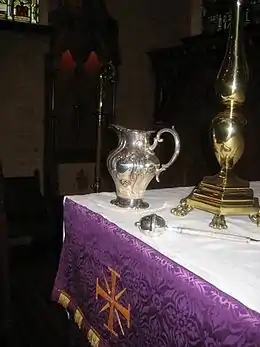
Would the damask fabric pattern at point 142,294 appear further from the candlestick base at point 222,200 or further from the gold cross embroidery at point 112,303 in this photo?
the candlestick base at point 222,200

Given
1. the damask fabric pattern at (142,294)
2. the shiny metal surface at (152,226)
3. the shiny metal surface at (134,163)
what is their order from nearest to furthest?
1. the damask fabric pattern at (142,294)
2. the shiny metal surface at (152,226)
3. the shiny metal surface at (134,163)

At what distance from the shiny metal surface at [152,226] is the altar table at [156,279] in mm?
17

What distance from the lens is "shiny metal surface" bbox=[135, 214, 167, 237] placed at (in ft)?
3.24

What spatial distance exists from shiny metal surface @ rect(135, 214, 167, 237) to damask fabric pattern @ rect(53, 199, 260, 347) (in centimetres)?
4

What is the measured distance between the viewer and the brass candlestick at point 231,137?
109 centimetres

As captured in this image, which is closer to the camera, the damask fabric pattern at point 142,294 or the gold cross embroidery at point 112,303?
the damask fabric pattern at point 142,294

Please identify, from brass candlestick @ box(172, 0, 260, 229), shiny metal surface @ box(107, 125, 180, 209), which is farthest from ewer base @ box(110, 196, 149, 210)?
brass candlestick @ box(172, 0, 260, 229)

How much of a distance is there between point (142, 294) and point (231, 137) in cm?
42

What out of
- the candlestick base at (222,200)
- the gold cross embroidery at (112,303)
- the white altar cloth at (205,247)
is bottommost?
the gold cross embroidery at (112,303)

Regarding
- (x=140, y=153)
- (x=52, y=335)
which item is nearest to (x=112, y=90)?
(x=52, y=335)

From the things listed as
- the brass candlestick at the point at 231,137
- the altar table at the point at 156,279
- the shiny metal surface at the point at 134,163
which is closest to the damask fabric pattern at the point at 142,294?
the altar table at the point at 156,279

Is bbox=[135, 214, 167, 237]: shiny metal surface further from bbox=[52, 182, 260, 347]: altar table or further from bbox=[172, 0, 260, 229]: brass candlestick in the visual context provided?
bbox=[172, 0, 260, 229]: brass candlestick

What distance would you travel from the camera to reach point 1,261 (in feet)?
5.87

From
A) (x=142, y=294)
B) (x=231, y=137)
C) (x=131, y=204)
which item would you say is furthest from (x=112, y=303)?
(x=231, y=137)
